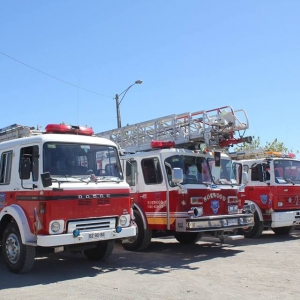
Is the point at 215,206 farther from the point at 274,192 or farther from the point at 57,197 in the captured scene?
the point at 57,197

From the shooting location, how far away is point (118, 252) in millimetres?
10094

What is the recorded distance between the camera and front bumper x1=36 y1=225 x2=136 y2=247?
22.4 ft

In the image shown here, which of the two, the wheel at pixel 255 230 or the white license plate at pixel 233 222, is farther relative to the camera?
the wheel at pixel 255 230

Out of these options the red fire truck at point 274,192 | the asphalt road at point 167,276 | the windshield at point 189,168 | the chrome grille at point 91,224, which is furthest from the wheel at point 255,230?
the chrome grille at point 91,224

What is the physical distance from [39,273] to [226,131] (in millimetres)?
5714

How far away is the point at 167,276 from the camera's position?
7.23 meters

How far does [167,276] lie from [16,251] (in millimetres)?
2776

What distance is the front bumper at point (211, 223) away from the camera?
8.74m

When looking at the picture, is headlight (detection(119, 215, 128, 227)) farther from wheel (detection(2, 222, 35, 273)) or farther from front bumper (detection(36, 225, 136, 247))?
wheel (detection(2, 222, 35, 273))

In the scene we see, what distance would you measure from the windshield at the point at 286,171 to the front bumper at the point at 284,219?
3.16 ft

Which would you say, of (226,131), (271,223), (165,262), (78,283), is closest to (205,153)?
(226,131)

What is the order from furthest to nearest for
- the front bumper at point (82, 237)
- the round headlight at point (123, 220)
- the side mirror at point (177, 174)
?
the side mirror at point (177, 174), the round headlight at point (123, 220), the front bumper at point (82, 237)

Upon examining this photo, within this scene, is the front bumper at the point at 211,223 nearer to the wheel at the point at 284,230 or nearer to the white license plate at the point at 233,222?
the white license plate at the point at 233,222

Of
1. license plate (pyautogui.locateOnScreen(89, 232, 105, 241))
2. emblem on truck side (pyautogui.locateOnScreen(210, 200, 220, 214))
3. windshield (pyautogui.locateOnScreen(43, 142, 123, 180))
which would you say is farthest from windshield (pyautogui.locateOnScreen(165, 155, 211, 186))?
license plate (pyautogui.locateOnScreen(89, 232, 105, 241))
